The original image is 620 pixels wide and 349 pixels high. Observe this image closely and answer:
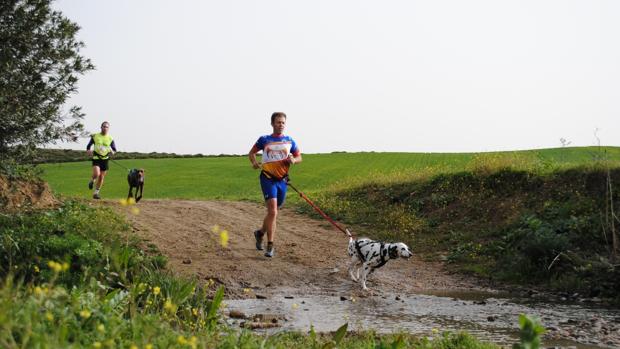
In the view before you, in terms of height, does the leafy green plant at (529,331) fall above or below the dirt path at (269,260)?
above

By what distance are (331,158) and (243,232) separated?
38.6 metres

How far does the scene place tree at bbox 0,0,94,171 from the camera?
45.3ft

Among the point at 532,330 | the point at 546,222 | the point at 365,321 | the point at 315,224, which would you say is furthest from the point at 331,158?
the point at 532,330

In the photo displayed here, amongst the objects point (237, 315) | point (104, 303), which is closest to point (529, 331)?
point (104, 303)

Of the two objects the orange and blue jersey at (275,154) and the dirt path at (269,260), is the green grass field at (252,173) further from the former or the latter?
the orange and blue jersey at (275,154)

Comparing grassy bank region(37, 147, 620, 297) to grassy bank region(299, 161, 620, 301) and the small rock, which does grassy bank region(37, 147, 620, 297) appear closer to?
grassy bank region(299, 161, 620, 301)

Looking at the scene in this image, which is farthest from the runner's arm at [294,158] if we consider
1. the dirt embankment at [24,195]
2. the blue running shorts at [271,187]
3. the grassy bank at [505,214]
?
the dirt embankment at [24,195]

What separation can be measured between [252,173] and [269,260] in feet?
96.1

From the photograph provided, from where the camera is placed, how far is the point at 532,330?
4105 millimetres

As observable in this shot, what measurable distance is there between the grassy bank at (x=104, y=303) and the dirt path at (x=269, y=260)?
800 millimetres

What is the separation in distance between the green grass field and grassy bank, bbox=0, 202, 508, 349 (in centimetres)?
1005

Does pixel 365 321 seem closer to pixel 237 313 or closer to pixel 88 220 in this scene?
pixel 237 313

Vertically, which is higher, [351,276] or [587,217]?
[587,217]

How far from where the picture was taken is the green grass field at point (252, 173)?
22.7 meters
